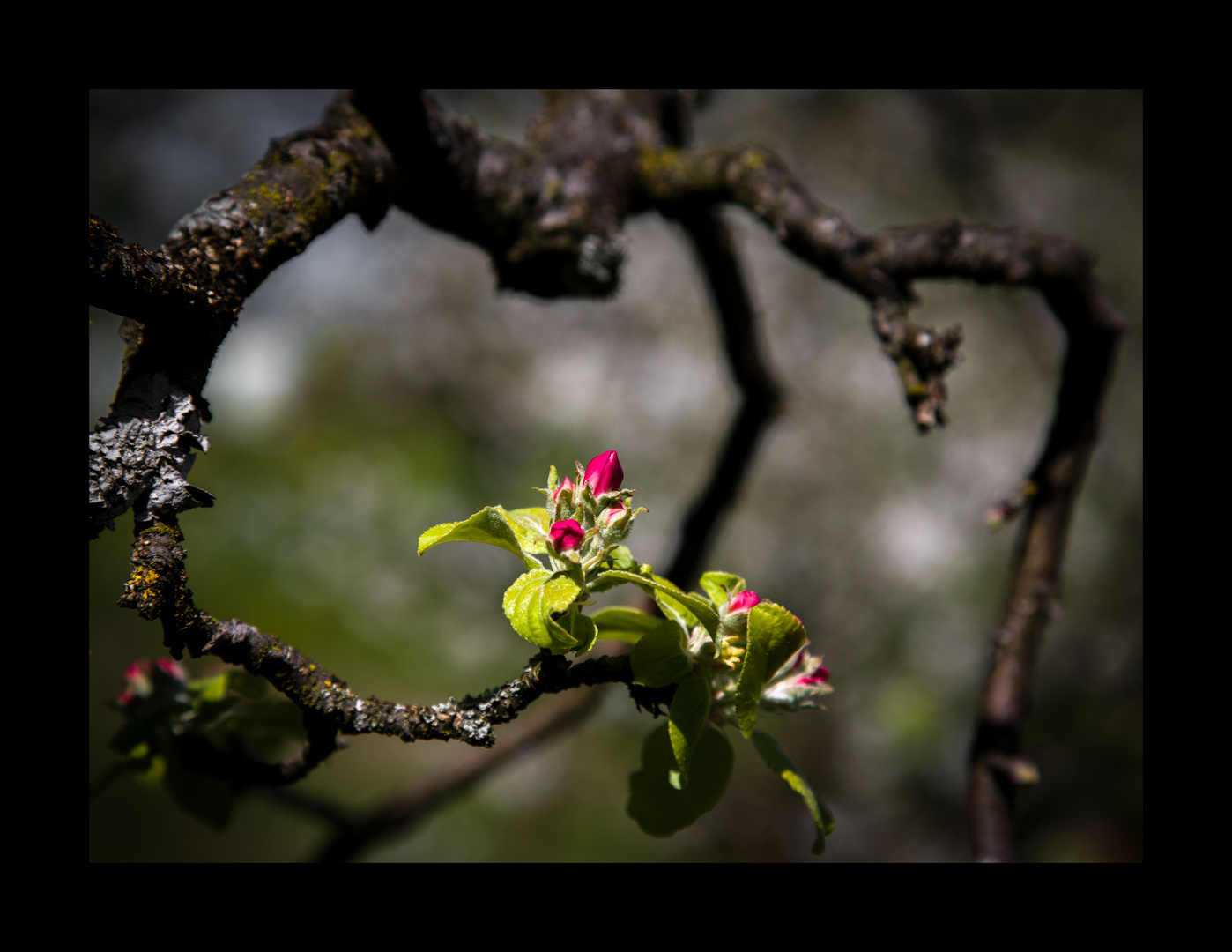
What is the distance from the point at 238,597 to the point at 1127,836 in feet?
14.3

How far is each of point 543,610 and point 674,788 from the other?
0.34 m

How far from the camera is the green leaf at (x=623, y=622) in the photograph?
73cm

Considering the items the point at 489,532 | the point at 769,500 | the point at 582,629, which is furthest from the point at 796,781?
the point at 769,500

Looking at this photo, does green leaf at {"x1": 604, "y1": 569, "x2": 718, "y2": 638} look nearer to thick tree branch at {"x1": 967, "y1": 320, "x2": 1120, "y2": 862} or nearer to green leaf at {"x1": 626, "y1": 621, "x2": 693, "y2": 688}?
green leaf at {"x1": 626, "y1": 621, "x2": 693, "y2": 688}

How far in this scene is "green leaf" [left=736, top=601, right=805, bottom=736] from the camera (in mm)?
601

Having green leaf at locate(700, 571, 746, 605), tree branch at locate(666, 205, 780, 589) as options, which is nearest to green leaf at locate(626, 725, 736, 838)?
green leaf at locate(700, 571, 746, 605)

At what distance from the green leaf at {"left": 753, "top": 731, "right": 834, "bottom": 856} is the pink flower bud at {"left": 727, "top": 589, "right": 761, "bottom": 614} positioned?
0.14 metres

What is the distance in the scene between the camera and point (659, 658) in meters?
0.66

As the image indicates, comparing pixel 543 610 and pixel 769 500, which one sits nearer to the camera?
pixel 543 610

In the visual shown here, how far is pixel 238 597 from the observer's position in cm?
367

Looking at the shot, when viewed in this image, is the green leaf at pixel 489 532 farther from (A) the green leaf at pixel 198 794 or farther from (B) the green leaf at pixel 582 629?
(A) the green leaf at pixel 198 794

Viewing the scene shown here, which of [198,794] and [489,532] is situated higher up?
[489,532]

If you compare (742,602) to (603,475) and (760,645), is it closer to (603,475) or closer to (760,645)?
(760,645)

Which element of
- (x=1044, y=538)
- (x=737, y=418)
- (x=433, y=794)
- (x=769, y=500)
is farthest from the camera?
(x=769, y=500)
